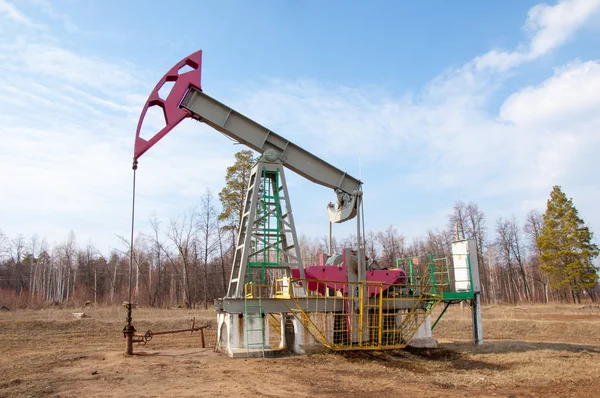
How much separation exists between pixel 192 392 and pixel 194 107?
7.36 m

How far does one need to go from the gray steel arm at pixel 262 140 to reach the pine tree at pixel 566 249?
29077 mm

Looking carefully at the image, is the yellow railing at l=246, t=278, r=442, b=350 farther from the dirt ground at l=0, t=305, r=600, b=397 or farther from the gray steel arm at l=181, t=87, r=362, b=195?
the gray steel arm at l=181, t=87, r=362, b=195

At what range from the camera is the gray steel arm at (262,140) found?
464 inches

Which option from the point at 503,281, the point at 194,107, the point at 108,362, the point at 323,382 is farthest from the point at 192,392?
the point at 503,281

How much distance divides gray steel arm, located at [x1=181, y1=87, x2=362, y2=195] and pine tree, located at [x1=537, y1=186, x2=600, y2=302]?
29.1 meters

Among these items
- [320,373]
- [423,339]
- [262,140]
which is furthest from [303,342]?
[262,140]

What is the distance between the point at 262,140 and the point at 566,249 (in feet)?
106

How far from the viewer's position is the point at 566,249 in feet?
115

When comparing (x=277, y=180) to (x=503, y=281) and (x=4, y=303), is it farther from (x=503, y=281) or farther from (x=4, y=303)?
(x=503, y=281)

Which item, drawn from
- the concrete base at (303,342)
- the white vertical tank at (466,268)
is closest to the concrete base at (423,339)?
the white vertical tank at (466,268)

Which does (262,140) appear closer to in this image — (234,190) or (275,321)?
(275,321)

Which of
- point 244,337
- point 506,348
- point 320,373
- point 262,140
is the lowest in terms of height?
point 506,348

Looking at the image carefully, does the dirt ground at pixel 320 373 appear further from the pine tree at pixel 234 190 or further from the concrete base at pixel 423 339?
the pine tree at pixel 234 190

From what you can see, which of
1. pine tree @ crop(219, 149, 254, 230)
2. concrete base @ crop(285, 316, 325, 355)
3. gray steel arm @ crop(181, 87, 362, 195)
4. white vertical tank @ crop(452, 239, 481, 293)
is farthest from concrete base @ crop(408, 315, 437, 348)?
pine tree @ crop(219, 149, 254, 230)
